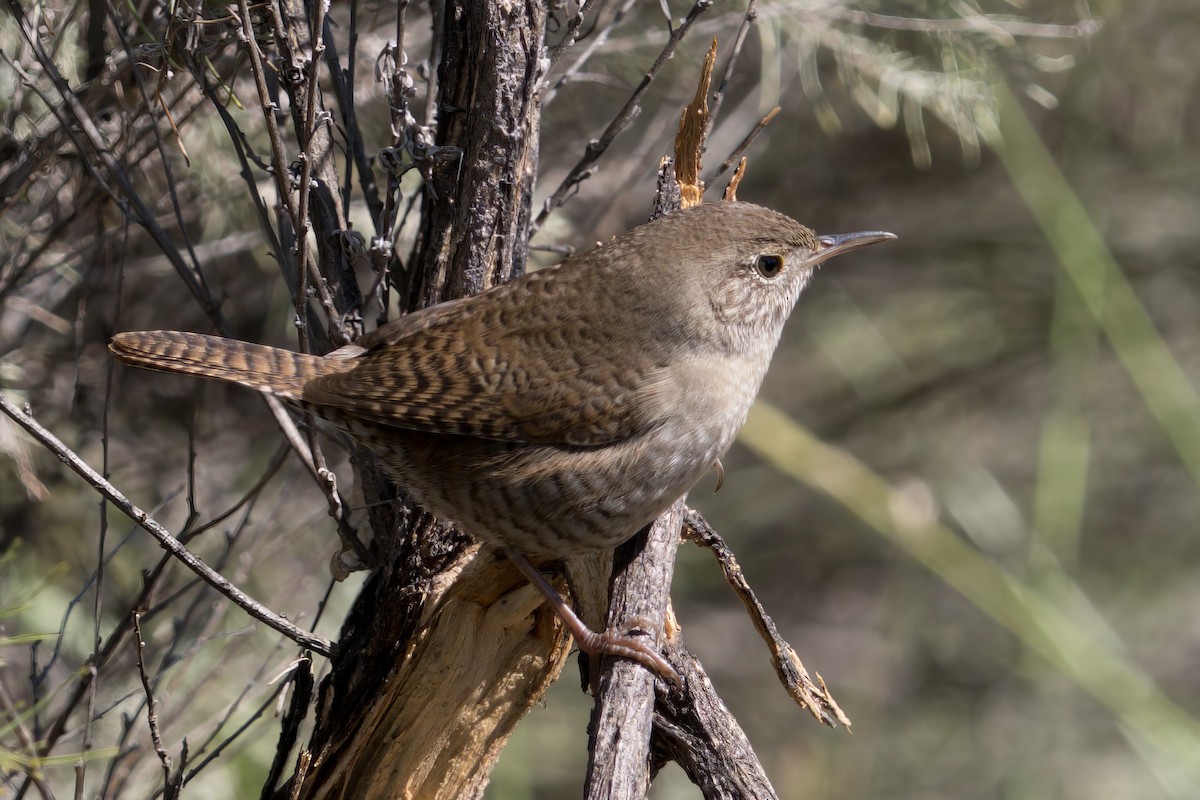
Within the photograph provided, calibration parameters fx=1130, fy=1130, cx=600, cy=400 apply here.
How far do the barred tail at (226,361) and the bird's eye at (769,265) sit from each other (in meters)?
1.00

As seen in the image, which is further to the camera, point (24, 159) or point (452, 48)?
point (24, 159)

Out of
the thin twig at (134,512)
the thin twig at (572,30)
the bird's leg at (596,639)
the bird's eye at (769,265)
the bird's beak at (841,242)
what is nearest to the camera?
the thin twig at (134,512)

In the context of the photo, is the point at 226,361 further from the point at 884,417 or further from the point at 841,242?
the point at 884,417

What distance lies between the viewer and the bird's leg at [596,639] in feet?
7.39

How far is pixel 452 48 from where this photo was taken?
96.5 inches

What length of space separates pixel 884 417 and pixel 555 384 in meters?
4.72

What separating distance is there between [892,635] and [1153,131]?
320 cm

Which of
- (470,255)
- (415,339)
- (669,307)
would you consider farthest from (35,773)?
(669,307)

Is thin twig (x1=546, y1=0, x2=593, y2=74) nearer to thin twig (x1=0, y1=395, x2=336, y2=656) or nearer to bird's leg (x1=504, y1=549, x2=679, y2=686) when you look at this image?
bird's leg (x1=504, y1=549, x2=679, y2=686)

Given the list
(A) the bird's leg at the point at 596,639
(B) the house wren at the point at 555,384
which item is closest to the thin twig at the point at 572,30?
(B) the house wren at the point at 555,384

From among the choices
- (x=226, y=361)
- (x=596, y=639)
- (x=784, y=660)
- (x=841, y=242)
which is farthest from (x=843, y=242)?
(x=226, y=361)

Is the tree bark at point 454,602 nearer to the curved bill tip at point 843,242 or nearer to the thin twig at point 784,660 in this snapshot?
the thin twig at point 784,660

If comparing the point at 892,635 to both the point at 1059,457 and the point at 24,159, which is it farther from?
the point at 24,159

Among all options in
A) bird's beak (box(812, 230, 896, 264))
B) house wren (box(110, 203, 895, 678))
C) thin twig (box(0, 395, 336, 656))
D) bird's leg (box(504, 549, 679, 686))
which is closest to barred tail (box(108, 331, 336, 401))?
house wren (box(110, 203, 895, 678))
